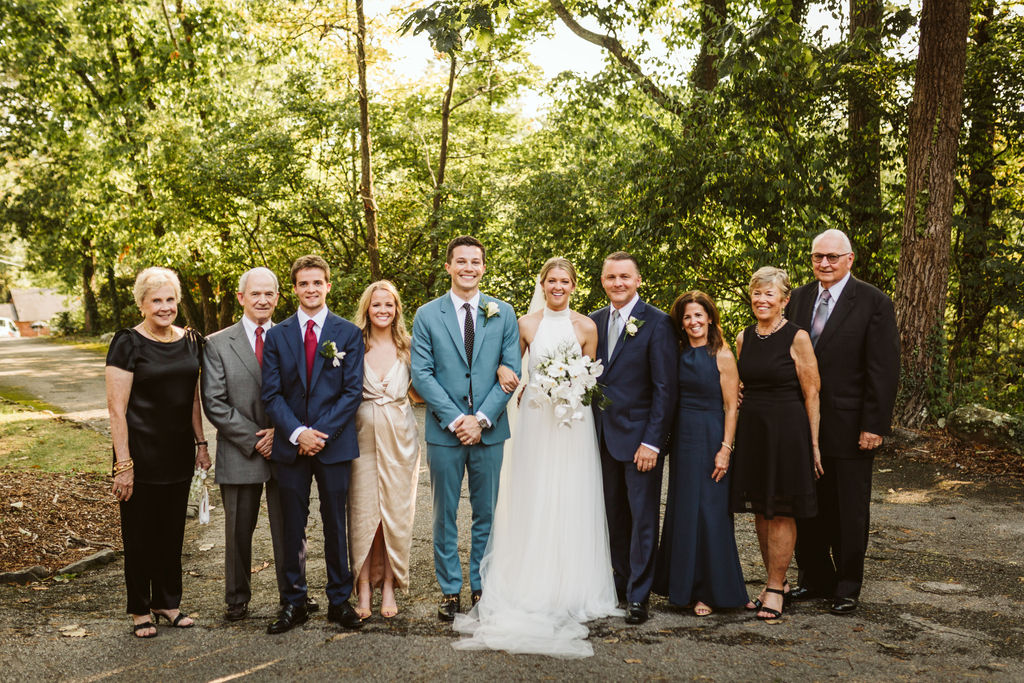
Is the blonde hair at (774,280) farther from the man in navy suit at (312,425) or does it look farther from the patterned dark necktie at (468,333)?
the man in navy suit at (312,425)

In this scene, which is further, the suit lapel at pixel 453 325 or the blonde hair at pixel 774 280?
the suit lapel at pixel 453 325

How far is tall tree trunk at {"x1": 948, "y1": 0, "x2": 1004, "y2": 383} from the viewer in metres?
10.8

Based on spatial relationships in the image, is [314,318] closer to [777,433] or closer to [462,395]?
[462,395]

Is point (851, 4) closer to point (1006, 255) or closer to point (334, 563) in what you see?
point (1006, 255)

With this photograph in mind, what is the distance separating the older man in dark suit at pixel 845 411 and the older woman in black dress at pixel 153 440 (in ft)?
13.0

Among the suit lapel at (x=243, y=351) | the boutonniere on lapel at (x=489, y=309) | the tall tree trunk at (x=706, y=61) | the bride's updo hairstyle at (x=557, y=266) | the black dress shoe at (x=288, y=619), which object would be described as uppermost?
the tall tree trunk at (x=706, y=61)

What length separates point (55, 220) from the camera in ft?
60.7

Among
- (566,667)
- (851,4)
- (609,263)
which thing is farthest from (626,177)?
(566,667)

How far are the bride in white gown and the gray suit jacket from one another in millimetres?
1577

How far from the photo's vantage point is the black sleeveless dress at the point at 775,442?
4.82m

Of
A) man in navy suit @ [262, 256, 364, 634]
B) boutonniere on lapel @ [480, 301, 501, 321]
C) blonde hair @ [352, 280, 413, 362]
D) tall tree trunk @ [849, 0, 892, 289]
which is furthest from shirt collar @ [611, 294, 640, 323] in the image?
tall tree trunk @ [849, 0, 892, 289]

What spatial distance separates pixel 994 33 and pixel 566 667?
11.4 m

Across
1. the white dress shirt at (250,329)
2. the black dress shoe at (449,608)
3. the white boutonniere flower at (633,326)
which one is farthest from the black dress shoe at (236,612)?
the white boutonniere flower at (633,326)

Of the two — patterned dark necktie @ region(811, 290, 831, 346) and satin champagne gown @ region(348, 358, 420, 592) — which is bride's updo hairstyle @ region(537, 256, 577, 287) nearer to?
satin champagne gown @ region(348, 358, 420, 592)
